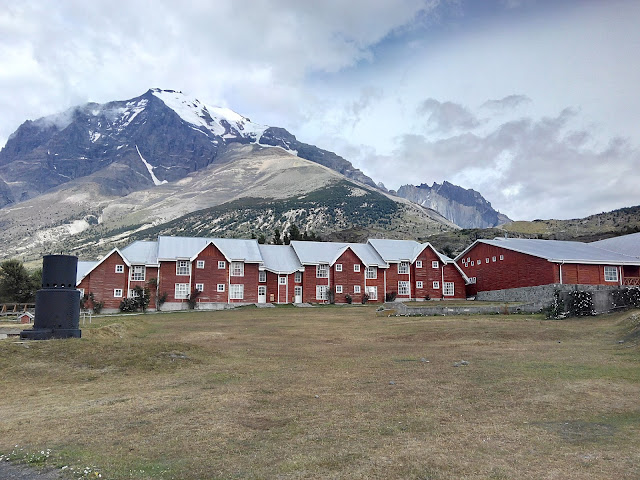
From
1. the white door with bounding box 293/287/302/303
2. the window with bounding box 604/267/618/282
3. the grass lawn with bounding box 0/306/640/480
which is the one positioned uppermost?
the window with bounding box 604/267/618/282

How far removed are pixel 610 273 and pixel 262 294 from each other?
44.8 meters

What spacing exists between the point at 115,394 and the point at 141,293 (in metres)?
51.6

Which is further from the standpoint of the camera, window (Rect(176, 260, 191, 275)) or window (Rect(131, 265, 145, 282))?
window (Rect(176, 260, 191, 275))

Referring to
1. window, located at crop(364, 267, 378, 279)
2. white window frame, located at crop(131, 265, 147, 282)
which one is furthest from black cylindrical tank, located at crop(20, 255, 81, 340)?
window, located at crop(364, 267, 378, 279)

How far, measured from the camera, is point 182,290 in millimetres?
66188

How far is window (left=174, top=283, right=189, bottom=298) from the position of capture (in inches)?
2598

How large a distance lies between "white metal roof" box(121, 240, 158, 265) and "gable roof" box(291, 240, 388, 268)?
66.2ft

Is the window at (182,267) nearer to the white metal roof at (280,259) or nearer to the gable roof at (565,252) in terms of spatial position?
the white metal roof at (280,259)

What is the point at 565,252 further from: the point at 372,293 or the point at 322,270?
the point at 322,270

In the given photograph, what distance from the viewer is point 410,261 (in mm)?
74750

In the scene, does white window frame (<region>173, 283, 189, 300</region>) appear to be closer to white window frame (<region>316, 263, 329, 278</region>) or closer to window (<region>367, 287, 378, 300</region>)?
white window frame (<region>316, 263, 329, 278</region>)

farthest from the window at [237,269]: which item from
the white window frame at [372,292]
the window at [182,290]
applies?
the white window frame at [372,292]

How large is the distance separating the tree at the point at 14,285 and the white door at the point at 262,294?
30877 mm

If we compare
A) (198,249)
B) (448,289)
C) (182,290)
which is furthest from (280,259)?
(448,289)
